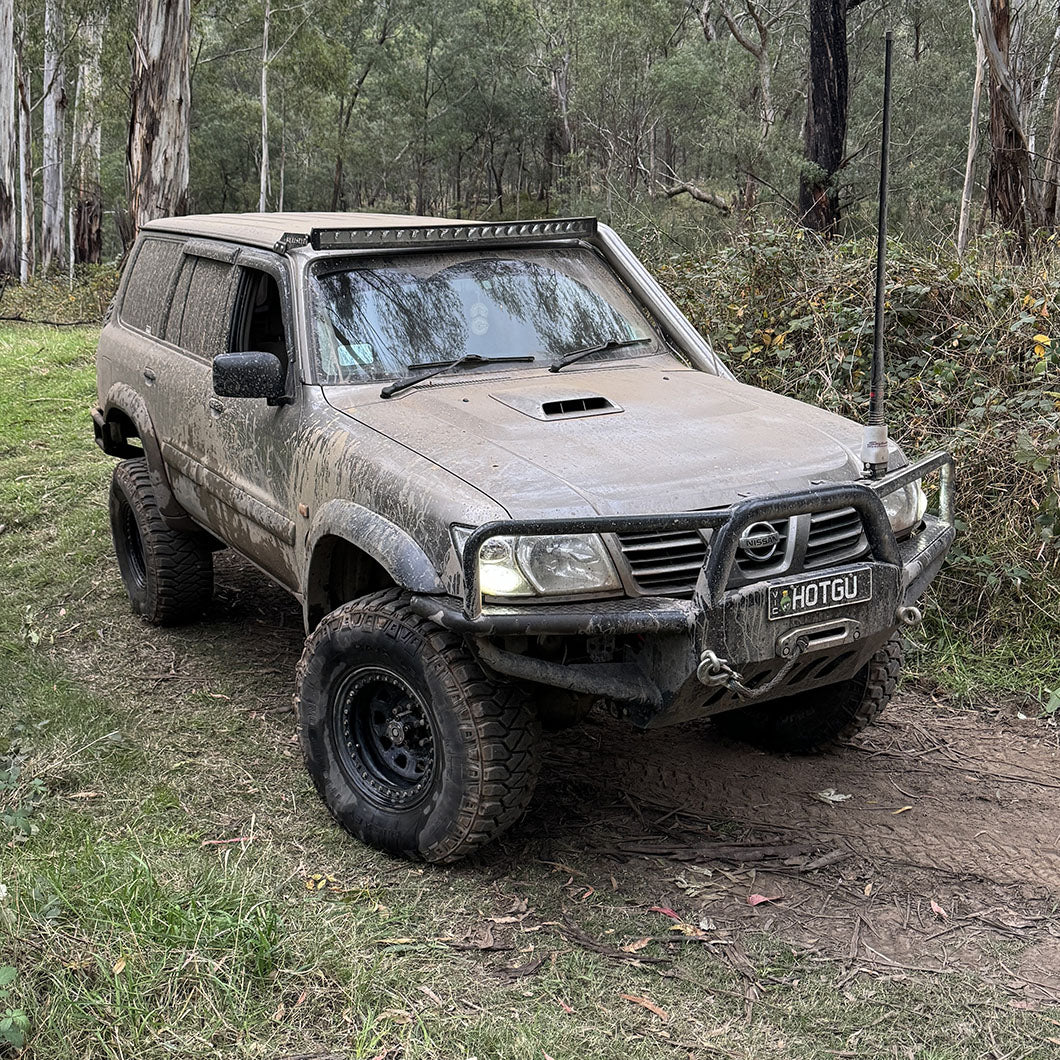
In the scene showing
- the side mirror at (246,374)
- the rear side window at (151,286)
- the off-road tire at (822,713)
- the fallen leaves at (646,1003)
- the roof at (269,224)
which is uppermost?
the roof at (269,224)

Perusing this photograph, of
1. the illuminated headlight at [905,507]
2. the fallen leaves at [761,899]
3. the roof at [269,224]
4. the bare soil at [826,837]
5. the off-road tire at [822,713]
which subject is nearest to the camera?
the bare soil at [826,837]

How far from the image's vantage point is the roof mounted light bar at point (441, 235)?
4758mm

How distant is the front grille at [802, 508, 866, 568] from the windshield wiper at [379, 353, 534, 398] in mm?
1492

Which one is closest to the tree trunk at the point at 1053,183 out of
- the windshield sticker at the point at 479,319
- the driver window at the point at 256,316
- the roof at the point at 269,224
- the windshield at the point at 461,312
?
the windshield at the point at 461,312

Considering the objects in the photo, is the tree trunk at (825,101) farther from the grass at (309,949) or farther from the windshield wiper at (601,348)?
the grass at (309,949)

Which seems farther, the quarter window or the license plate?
the quarter window

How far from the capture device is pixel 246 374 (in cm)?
440

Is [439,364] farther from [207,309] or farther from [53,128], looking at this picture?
[53,128]

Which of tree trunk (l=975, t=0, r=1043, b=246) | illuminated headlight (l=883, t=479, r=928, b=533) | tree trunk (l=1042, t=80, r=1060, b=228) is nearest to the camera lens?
illuminated headlight (l=883, t=479, r=928, b=533)

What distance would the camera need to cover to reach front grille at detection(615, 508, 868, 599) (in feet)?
11.7

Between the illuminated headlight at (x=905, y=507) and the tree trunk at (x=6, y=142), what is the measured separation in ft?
72.6

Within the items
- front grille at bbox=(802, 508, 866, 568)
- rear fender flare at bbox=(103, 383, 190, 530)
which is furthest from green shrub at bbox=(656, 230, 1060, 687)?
rear fender flare at bbox=(103, 383, 190, 530)

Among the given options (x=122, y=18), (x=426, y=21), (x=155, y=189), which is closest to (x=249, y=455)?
(x=155, y=189)

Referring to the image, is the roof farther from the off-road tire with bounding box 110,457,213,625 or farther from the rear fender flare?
the off-road tire with bounding box 110,457,213,625
